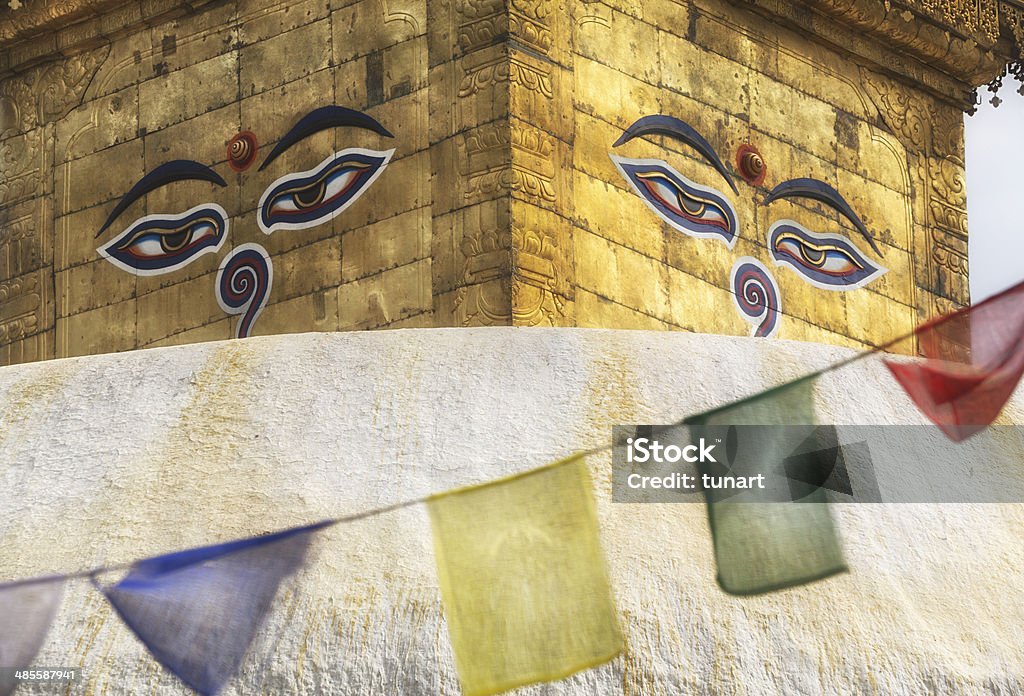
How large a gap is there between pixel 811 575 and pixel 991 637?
27.5 inches

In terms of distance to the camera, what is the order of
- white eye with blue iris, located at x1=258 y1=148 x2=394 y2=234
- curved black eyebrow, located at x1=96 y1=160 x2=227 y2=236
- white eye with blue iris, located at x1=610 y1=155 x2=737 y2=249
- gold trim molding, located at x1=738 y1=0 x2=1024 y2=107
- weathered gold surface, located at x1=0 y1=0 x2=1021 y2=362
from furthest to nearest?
gold trim molding, located at x1=738 y1=0 x2=1024 y2=107 < curved black eyebrow, located at x1=96 y1=160 x2=227 y2=236 < white eye with blue iris, located at x1=610 y1=155 x2=737 y2=249 < white eye with blue iris, located at x1=258 y1=148 x2=394 y2=234 < weathered gold surface, located at x1=0 y1=0 x2=1021 y2=362

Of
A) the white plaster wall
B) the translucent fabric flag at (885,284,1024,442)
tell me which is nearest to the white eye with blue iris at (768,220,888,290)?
the white plaster wall

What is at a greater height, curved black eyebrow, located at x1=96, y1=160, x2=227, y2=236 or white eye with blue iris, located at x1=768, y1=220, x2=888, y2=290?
curved black eyebrow, located at x1=96, y1=160, x2=227, y2=236

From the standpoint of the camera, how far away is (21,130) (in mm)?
13930

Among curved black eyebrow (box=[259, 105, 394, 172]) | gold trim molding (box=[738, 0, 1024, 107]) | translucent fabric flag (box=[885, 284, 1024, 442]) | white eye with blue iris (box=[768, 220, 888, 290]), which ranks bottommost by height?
translucent fabric flag (box=[885, 284, 1024, 442])

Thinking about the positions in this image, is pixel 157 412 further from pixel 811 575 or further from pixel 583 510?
pixel 811 575

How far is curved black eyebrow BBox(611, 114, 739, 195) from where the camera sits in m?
12.3

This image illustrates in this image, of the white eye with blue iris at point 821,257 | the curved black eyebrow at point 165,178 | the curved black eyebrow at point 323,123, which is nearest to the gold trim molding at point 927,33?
the white eye with blue iris at point 821,257

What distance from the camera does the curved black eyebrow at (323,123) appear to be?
39.9 ft

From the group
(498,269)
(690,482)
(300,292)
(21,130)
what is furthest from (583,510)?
(21,130)

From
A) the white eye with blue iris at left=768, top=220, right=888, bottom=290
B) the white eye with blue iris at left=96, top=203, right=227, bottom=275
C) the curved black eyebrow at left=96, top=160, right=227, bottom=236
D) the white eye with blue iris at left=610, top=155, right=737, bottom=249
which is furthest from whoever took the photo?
the white eye with blue iris at left=768, top=220, right=888, bottom=290

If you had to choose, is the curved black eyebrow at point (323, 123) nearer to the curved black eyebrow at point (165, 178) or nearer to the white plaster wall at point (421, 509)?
the curved black eyebrow at point (165, 178)

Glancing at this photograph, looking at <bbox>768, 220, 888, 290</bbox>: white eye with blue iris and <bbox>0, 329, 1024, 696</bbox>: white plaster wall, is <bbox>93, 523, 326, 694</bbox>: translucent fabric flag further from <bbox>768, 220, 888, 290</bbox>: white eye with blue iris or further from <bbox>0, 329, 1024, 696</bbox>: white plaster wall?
<bbox>768, 220, 888, 290</bbox>: white eye with blue iris

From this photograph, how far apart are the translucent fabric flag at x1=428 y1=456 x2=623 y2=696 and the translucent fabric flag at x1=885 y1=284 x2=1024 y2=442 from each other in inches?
54.4
